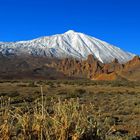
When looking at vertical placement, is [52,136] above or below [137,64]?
below

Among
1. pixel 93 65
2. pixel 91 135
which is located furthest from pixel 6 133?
pixel 93 65

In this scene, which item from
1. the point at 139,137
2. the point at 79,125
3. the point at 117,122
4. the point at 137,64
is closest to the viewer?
the point at 79,125

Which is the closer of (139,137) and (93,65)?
(139,137)

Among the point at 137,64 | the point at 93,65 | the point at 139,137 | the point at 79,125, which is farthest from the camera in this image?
the point at 93,65

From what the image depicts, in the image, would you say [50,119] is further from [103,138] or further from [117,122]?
[117,122]

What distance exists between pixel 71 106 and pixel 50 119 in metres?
0.38

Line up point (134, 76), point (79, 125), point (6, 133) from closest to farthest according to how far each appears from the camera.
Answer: point (6, 133)
point (79, 125)
point (134, 76)

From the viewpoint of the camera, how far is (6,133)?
5305 mm

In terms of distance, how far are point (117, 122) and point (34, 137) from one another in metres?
10.9

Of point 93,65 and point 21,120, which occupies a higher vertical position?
point 93,65

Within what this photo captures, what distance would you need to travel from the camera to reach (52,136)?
5.68 meters

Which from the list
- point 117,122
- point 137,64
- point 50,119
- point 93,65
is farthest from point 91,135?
point 93,65

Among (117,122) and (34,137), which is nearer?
(34,137)

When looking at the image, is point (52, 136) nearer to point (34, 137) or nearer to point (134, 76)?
point (34, 137)
